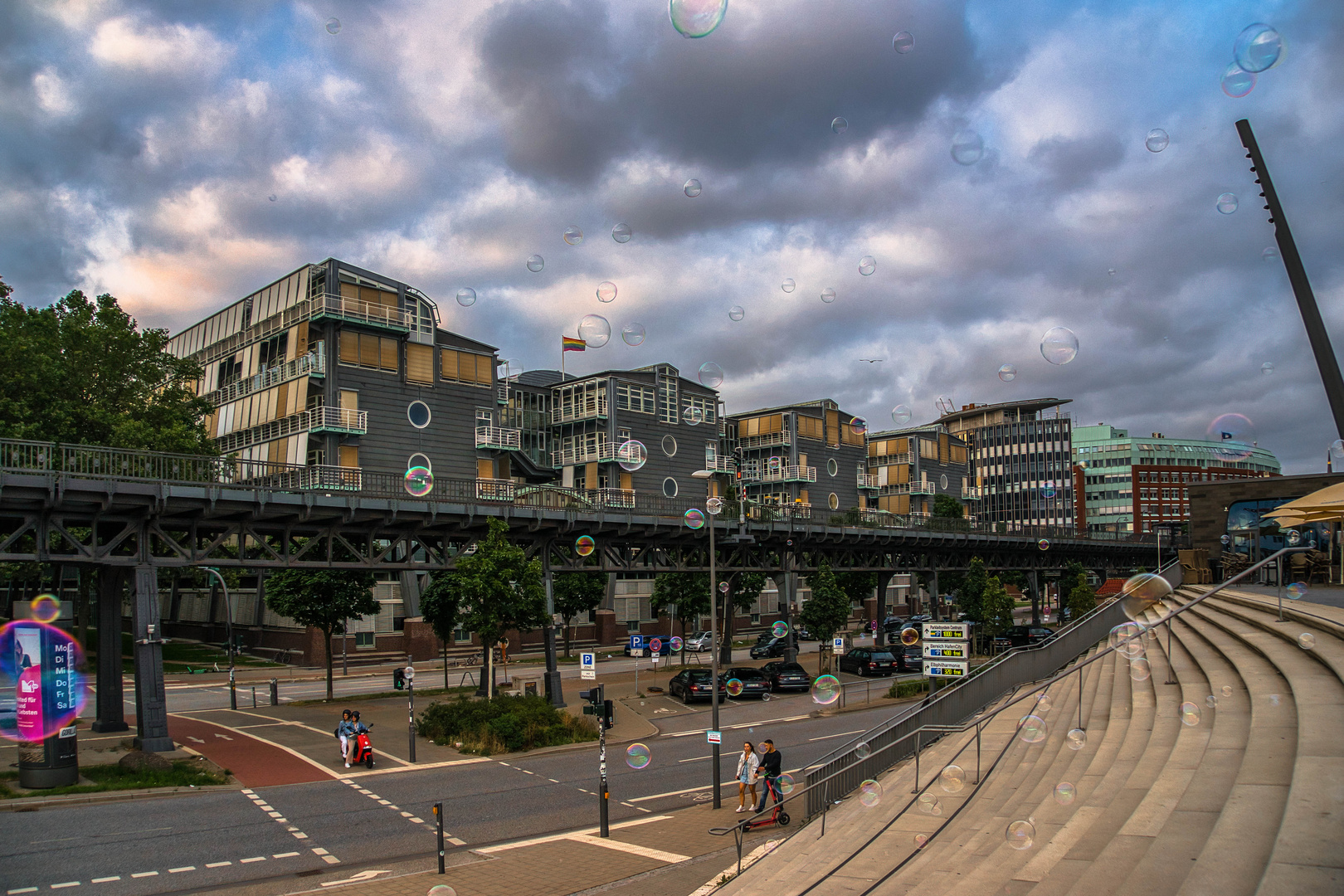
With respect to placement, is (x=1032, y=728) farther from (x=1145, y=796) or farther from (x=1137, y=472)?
(x=1137, y=472)

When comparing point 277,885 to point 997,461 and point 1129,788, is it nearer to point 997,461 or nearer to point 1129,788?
point 1129,788

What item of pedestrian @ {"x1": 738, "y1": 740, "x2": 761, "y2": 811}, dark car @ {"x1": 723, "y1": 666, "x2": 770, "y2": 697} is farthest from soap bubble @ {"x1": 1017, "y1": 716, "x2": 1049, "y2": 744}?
dark car @ {"x1": 723, "y1": 666, "x2": 770, "y2": 697}

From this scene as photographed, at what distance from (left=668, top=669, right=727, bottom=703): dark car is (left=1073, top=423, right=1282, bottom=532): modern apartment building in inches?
5254

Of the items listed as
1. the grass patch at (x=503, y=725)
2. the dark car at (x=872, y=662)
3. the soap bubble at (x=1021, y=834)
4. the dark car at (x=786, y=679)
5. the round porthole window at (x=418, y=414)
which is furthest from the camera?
the round porthole window at (x=418, y=414)

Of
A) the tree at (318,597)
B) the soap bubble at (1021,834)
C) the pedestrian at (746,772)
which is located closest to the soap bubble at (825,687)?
the pedestrian at (746,772)

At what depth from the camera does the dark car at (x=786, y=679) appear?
1720 inches

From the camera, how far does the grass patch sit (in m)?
29.4

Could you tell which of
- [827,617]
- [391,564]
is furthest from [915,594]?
[391,564]

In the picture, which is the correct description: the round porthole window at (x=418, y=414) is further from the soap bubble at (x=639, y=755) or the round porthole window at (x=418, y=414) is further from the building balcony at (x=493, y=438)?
the soap bubble at (x=639, y=755)

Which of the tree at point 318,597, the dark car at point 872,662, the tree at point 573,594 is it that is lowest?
the dark car at point 872,662

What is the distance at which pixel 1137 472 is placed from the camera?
170250mm

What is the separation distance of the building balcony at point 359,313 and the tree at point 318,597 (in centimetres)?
1795

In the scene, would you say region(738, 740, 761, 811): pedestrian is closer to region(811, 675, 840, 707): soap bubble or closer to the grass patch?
region(811, 675, 840, 707): soap bubble

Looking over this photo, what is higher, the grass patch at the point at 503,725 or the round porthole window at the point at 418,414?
the round porthole window at the point at 418,414
